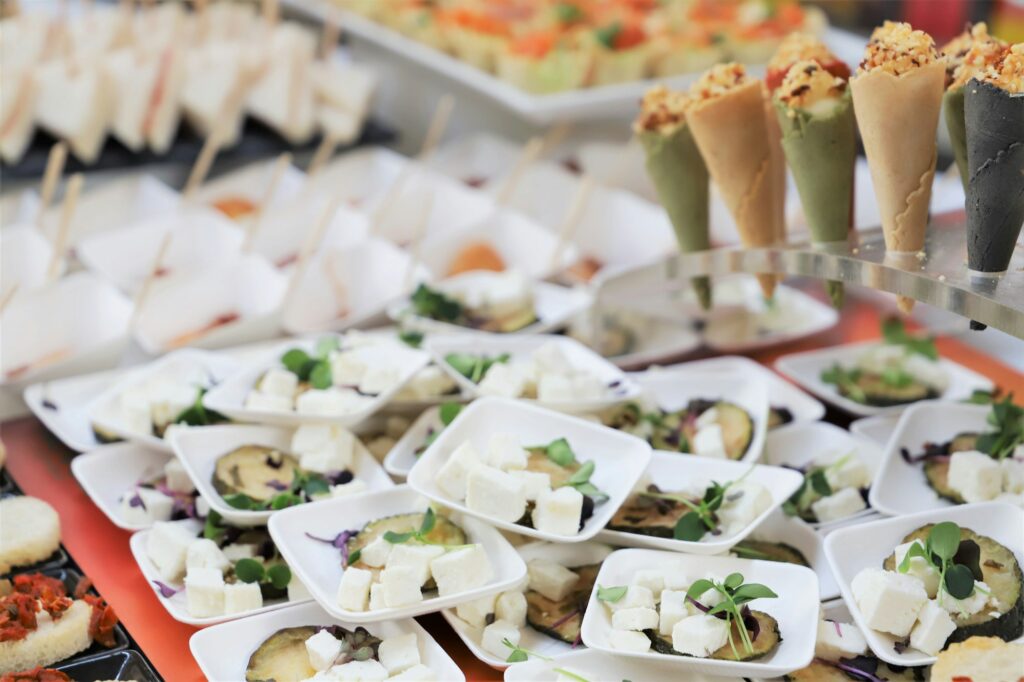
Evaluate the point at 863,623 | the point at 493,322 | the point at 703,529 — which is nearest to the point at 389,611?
the point at 703,529

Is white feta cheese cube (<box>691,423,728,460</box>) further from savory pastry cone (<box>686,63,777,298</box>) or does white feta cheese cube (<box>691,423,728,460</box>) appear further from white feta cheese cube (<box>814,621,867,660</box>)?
white feta cheese cube (<box>814,621,867,660</box>)

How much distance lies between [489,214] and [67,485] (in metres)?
1.63

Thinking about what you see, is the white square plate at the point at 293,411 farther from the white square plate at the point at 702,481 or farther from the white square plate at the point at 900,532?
the white square plate at the point at 900,532

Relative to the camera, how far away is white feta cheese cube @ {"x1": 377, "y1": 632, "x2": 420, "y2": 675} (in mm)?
1915

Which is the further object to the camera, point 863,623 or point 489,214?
point 489,214

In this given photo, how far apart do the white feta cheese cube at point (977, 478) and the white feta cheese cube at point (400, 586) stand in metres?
1.11

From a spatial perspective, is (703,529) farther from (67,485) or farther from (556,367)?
(67,485)

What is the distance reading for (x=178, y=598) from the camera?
2.15 metres

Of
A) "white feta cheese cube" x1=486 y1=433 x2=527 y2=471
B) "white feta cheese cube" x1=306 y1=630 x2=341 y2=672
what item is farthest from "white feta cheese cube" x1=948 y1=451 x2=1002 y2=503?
"white feta cheese cube" x1=306 y1=630 x2=341 y2=672

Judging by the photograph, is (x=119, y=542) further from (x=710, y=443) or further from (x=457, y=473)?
(x=710, y=443)

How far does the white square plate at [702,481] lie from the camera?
6.95 ft

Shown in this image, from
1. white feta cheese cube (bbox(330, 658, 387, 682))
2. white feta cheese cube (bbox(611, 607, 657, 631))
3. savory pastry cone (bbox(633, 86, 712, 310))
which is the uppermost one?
savory pastry cone (bbox(633, 86, 712, 310))

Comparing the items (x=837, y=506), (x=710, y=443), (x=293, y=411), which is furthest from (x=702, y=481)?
(x=293, y=411)

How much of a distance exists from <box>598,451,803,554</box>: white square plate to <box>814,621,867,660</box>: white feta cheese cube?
0.72ft
